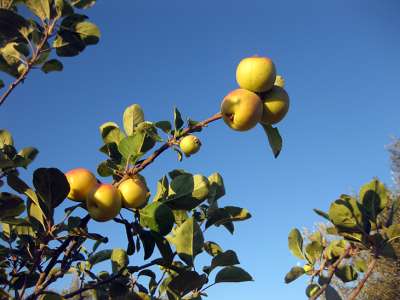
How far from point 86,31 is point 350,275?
8.84ft

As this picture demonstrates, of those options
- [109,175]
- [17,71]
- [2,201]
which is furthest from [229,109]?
[17,71]

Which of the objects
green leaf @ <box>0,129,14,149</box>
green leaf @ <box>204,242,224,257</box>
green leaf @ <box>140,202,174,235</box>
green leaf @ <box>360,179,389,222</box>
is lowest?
green leaf @ <box>204,242,224,257</box>

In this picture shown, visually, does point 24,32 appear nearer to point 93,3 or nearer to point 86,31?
point 86,31

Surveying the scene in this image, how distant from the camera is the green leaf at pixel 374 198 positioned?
2578 millimetres

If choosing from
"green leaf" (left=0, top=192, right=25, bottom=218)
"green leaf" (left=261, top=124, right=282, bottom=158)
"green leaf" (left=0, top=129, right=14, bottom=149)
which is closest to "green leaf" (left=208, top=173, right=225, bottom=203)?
"green leaf" (left=261, top=124, right=282, bottom=158)

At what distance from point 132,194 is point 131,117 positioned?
2.28 ft

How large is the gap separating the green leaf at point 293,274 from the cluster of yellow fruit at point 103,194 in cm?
182

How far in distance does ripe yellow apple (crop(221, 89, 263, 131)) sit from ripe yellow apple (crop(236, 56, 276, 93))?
44 millimetres

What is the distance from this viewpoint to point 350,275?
285cm

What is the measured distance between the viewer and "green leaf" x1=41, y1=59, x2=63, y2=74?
9.52 ft

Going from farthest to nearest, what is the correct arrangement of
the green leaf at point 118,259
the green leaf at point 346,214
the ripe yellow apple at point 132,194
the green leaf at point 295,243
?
the green leaf at point 295,243 < the green leaf at point 118,259 < the green leaf at point 346,214 < the ripe yellow apple at point 132,194

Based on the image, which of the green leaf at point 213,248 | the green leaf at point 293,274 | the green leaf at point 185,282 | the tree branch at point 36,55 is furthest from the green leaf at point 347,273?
the tree branch at point 36,55

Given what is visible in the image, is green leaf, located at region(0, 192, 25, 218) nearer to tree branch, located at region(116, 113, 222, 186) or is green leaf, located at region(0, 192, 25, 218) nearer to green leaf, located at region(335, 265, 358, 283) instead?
tree branch, located at region(116, 113, 222, 186)

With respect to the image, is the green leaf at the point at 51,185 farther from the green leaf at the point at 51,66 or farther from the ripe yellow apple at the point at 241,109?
the green leaf at the point at 51,66
